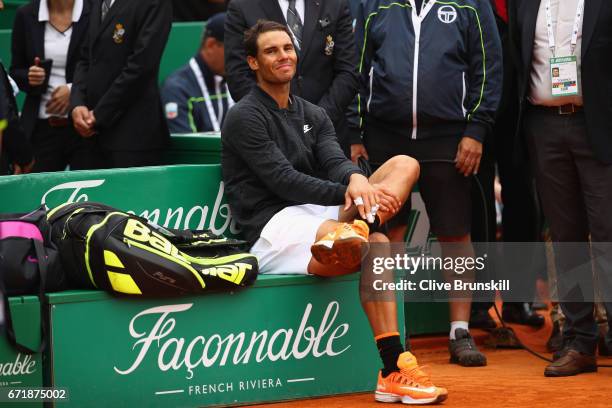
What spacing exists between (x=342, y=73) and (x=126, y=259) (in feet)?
6.91

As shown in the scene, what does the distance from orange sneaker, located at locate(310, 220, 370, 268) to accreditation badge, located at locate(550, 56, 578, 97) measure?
139cm

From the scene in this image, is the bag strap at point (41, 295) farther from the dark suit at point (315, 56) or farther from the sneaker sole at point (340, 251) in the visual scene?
the dark suit at point (315, 56)

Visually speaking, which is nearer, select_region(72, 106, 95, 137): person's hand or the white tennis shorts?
the white tennis shorts

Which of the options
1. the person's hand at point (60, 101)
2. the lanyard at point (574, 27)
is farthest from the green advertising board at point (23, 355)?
the lanyard at point (574, 27)

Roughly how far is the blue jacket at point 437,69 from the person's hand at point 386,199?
0.93 meters

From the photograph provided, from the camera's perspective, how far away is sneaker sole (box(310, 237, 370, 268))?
582 cm

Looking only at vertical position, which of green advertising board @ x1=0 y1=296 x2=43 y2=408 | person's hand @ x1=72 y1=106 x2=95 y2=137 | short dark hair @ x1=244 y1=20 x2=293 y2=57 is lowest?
green advertising board @ x1=0 y1=296 x2=43 y2=408

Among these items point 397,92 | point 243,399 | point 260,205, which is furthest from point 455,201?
point 243,399

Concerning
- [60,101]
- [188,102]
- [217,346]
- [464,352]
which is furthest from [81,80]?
[464,352]

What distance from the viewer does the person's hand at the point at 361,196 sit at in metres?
6.03

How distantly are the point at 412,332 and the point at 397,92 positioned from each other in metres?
1.71

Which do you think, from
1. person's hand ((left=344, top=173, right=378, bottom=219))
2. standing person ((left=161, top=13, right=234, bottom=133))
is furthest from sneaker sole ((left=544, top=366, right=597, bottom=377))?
standing person ((left=161, top=13, right=234, bottom=133))

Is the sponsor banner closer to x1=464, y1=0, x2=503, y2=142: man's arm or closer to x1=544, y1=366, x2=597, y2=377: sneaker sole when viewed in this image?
x1=464, y1=0, x2=503, y2=142: man's arm

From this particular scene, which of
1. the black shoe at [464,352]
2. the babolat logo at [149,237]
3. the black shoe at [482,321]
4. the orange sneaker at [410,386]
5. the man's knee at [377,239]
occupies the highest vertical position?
the babolat logo at [149,237]
